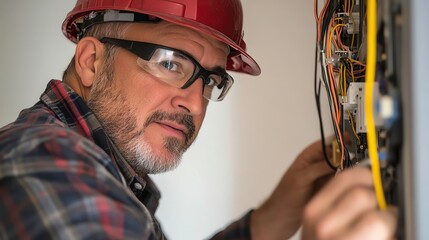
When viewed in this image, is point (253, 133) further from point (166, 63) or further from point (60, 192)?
point (60, 192)

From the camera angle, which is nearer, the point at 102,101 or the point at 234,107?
the point at 102,101

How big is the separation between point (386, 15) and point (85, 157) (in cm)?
44

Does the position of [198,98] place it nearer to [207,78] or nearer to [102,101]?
[207,78]

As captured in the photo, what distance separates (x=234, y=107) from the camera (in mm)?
1847

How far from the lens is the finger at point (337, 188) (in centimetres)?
41

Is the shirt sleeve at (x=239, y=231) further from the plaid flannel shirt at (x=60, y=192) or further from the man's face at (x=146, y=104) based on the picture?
the plaid flannel shirt at (x=60, y=192)

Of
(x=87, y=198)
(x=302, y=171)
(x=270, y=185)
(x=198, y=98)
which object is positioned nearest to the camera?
(x=87, y=198)

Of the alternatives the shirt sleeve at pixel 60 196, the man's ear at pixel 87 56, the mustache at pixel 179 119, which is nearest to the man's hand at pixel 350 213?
the shirt sleeve at pixel 60 196

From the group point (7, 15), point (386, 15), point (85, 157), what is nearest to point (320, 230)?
point (386, 15)

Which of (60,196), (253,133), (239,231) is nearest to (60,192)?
(60,196)

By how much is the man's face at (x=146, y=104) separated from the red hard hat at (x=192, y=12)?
0.14 feet

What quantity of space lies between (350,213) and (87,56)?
88 cm

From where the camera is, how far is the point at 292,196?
95 cm

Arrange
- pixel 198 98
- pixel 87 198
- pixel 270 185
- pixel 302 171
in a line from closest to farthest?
pixel 87 198 < pixel 302 171 < pixel 198 98 < pixel 270 185
